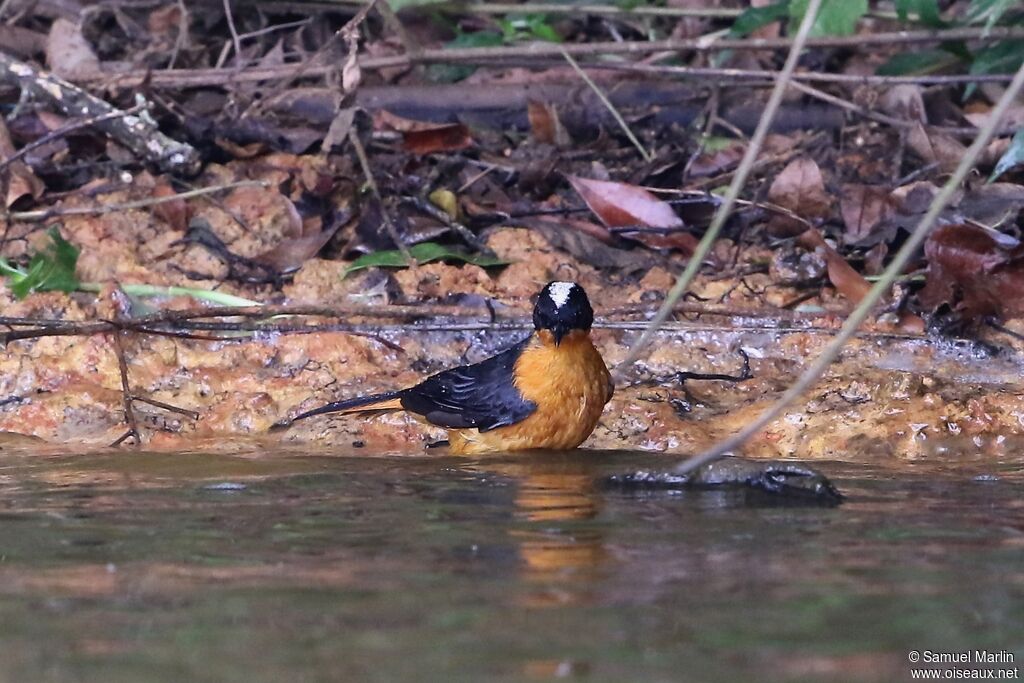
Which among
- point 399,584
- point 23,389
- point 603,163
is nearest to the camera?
point 399,584

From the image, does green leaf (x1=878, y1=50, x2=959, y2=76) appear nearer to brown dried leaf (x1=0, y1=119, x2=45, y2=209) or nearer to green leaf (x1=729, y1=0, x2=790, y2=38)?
green leaf (x1=729, y1=0, x2=790, y2=38)

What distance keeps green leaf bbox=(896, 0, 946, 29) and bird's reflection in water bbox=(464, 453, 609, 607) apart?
9.12ft

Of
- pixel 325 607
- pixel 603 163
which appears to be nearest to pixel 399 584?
pixel 325 607

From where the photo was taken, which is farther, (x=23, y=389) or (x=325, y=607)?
(x=23, y=389)

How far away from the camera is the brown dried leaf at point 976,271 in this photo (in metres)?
5.68

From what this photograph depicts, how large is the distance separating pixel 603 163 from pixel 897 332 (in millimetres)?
1999

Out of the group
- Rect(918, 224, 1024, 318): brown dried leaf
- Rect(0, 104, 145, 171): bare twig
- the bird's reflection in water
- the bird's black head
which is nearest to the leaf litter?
Rect(918, 224, 1024, 318): brown dried leaf

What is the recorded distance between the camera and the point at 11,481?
4.36 metres

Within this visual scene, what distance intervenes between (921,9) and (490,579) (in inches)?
176

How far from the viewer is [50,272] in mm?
6141

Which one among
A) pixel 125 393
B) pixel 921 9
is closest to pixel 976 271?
pixel 921 9

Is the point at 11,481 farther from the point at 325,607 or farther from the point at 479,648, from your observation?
the point at 479,648

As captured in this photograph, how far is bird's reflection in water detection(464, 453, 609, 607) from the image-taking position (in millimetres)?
2865

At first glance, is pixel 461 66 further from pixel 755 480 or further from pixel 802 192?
pixel 755 480
